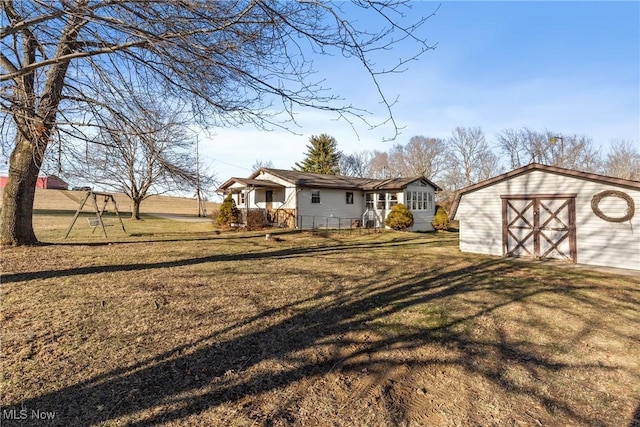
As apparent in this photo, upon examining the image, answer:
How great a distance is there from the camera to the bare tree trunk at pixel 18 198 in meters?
8.24

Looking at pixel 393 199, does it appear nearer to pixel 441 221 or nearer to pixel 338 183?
pixel 441 221

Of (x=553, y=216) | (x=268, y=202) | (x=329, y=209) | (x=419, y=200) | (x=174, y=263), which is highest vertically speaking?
(x=419, y=200)

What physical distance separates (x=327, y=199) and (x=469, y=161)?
1024 inches

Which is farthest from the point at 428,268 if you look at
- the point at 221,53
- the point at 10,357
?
the point at 10,357

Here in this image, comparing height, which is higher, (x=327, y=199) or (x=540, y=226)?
(x=327, y=199)

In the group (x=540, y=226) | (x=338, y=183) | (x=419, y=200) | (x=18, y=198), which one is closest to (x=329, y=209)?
(x=338, y=183)

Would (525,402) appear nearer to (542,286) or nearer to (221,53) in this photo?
(221,53)

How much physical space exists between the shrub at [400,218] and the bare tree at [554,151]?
76.0ft

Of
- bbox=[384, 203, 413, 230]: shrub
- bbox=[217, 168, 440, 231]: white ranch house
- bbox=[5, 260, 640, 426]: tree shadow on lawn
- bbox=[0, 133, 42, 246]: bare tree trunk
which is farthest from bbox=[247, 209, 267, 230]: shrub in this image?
bbox=[5, 260, 640, 426]: tree shadow on lawn

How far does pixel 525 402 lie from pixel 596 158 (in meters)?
43.7

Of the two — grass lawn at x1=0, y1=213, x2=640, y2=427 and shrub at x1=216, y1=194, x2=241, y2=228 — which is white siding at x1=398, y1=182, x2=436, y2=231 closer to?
shrub at x1=216, y1=194, x2=241, y2=228

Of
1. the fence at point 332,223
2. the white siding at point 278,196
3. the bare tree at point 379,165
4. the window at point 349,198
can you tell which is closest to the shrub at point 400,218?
the fence at point 332,223

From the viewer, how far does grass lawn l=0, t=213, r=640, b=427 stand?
8.55 ft

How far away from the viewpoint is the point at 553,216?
32.7ft
